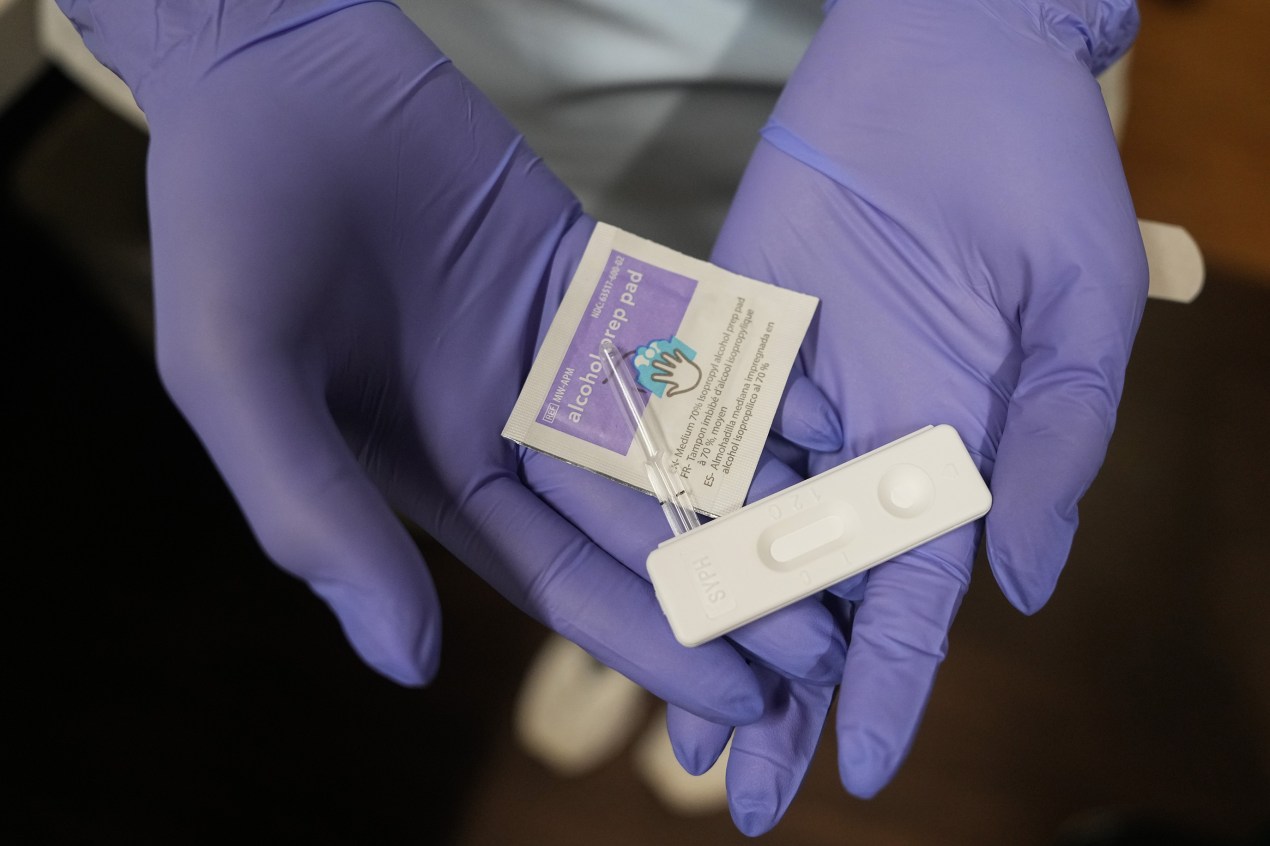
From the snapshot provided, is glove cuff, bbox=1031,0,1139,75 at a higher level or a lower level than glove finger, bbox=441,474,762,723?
higher

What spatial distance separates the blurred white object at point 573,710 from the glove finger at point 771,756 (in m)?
0.39

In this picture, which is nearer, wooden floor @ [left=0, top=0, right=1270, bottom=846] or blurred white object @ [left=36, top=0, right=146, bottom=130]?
blurred white object @ [left=36, top=0, right=146, bottom=130]

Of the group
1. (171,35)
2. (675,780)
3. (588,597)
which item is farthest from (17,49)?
(675,780)

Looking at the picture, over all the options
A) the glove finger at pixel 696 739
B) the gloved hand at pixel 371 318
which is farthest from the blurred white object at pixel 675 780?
the gloved hand at pixel 371 318

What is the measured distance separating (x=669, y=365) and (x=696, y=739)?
0.34 metres

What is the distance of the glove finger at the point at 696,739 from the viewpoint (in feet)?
2.53

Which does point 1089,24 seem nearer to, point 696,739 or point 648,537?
point 648,537

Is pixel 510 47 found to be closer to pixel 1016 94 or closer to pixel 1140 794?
pixel 1016 94

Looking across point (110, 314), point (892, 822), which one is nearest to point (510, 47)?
point (110, 314)

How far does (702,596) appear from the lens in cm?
71

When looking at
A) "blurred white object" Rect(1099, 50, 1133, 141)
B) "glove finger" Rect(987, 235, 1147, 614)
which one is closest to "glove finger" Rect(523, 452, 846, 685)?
"glove finger" Rect(987, 235, 1147, 614)

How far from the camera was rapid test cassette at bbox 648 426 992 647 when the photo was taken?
0.70 m

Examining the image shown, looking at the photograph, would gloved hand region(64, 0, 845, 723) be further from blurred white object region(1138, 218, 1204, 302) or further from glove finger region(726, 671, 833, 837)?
blurred white object region(1138, 218, 1204, 302)

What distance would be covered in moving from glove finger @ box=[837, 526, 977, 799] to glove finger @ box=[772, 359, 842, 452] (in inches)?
5.1
